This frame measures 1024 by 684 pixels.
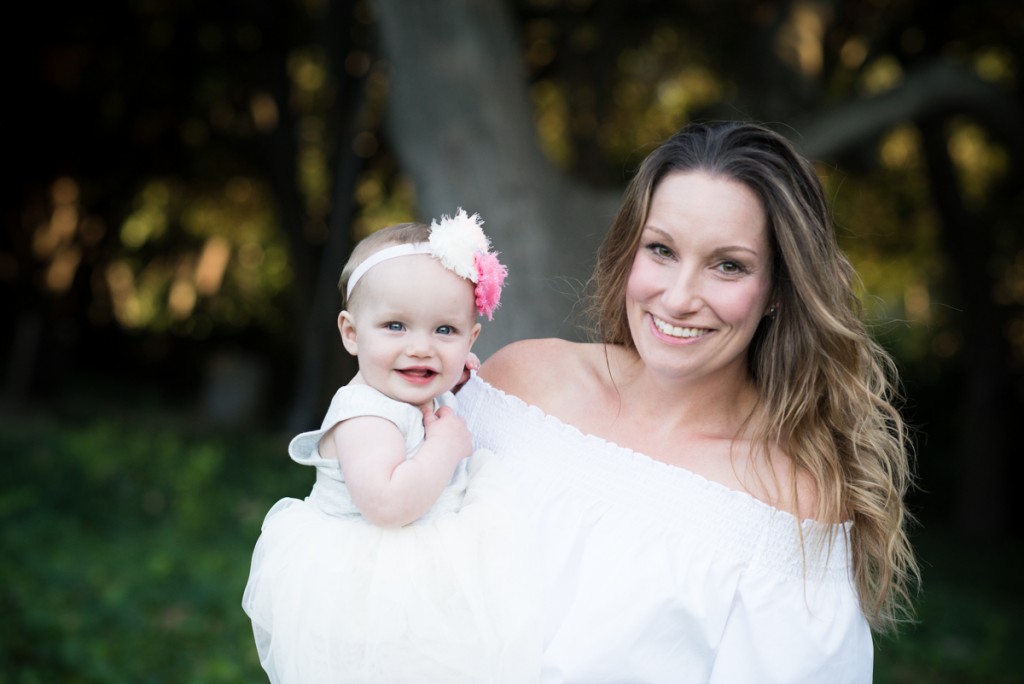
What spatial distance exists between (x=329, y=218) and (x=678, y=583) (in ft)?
29.5

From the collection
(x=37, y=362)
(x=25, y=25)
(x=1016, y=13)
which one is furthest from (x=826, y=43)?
(x=37, y=362)

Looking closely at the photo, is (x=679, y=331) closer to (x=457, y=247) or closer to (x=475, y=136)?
(x=457, y=247)

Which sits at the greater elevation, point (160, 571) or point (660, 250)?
point (660, 250)

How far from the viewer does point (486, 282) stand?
8.11ft

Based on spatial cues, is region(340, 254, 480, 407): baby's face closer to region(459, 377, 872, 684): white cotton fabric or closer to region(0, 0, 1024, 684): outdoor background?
region(459, 377, 872, 684): white cotton fabric

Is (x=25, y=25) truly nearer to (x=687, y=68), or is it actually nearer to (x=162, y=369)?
(x=162, y=369)

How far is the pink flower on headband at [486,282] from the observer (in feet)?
8.09

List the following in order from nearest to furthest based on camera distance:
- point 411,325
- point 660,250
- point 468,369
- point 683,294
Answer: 1. point 411,325
2. point 683,294
3. point 660,250
4. point 468,369

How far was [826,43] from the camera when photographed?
10.1 metres

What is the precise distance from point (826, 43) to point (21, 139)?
8002 millimetres

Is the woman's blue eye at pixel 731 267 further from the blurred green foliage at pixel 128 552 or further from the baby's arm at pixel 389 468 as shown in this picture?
the blurred green foliage at pixel 128 552

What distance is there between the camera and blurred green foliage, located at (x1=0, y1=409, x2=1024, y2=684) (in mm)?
5293

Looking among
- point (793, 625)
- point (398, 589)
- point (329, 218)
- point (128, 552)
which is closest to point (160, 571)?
point (128, 552)

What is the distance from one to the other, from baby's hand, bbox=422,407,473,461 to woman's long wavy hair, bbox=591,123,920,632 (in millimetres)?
644
